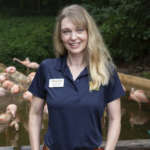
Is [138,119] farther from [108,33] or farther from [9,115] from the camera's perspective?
[108,33]

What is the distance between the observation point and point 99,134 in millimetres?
1900

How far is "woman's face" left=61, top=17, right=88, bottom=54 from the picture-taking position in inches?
73.1

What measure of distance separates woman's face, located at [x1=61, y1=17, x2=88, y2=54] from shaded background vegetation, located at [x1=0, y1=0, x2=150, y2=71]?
658 cm

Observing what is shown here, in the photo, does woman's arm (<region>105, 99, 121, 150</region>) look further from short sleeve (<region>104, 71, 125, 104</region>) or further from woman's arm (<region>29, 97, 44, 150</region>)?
woman's arm (<region>29, 97, 44, 150</region>)

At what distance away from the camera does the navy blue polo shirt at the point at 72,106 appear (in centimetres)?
179

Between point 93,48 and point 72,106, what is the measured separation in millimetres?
356

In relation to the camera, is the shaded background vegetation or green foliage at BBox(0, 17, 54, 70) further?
green foliage at BBox(0, 17, 54, 70)

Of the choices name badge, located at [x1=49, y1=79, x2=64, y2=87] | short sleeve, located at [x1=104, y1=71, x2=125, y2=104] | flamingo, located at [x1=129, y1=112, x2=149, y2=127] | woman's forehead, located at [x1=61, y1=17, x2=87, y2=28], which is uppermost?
woman's forehead, located at [x1=61, y1=17, x2=87, y2=28]

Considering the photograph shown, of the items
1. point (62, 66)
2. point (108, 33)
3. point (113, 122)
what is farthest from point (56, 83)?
point (108, 33)

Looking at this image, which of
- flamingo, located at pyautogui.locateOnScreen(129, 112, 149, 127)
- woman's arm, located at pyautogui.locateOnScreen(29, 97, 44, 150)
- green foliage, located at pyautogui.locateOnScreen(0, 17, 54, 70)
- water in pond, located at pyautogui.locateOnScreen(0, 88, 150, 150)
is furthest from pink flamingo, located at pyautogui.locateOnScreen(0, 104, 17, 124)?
green foliage, located at pyautogui.locateOnScreen(0, 17, 54, 70)

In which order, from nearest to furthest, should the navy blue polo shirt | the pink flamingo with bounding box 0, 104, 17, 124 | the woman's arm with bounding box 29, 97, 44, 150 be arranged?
the navy blue polo shirt
the woman's arm with bounding box 29, 97, 44, 150
the pink flamingo with bounding box 0, 104, 17, 124

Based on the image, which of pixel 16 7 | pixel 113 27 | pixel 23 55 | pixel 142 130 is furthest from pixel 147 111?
pixel 16 7

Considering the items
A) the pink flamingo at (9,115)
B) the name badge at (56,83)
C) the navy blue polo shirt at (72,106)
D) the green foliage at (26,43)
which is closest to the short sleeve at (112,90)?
the navy blue polo shirt at (72,106)

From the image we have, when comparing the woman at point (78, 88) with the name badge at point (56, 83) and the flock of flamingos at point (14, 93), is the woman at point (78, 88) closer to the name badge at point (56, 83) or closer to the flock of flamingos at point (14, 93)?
the name badge at point (56, 83)
